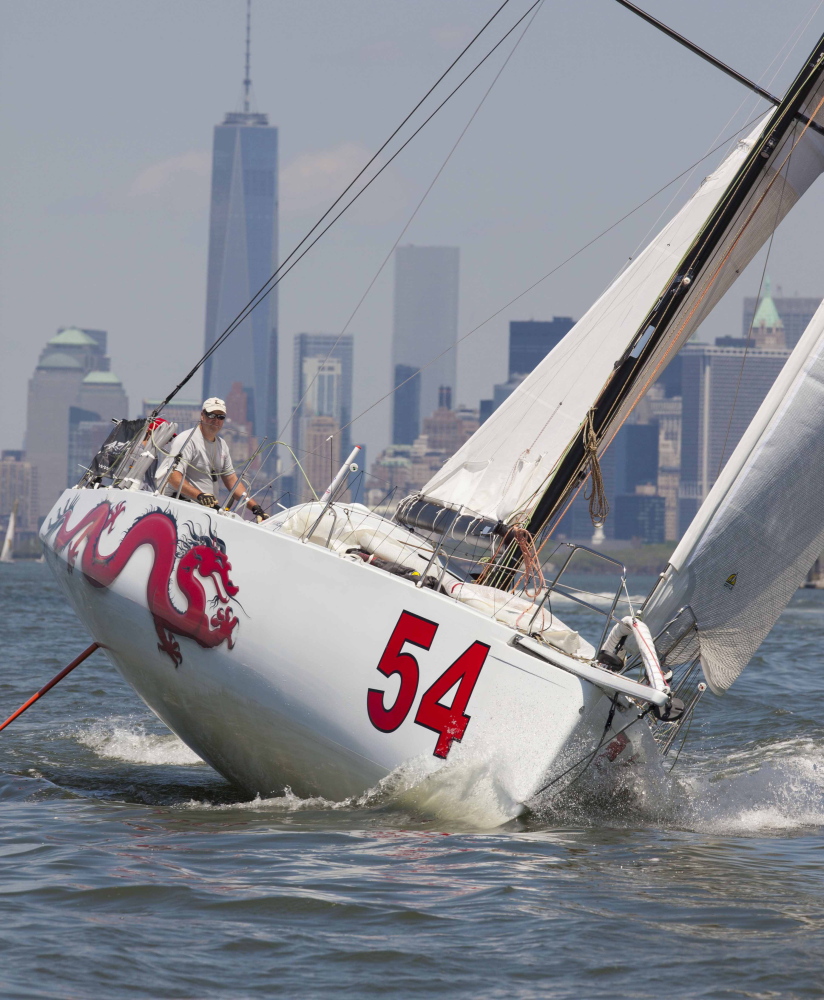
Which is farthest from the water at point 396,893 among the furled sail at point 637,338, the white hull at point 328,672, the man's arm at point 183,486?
the furled sail at point 637,338

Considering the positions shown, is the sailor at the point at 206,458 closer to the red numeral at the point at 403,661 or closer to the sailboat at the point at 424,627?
the sailboat at the point at 424,627

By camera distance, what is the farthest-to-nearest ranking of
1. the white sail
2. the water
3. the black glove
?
the white sail
the black glove
the water

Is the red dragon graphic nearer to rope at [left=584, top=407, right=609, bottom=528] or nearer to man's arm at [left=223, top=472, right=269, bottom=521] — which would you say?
man's arm at [left=223, top=472, right=269, bottom=521]

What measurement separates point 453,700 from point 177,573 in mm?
1565

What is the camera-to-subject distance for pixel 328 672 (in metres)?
6.23

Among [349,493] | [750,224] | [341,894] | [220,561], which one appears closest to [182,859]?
[341,894]

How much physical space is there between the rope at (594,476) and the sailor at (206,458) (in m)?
1.92

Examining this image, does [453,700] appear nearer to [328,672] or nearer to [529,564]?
[328,672]

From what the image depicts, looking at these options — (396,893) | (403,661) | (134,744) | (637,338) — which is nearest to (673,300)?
(637,338)

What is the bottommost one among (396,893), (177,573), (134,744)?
(134,744)

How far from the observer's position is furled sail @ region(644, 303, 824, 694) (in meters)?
6.50

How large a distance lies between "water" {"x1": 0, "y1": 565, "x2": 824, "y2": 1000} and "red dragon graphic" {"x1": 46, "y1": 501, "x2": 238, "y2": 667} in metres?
0.91

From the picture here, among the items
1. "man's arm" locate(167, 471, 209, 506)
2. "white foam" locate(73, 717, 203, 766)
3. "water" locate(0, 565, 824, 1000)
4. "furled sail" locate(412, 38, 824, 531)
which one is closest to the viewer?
"water" locate(0, 565, 824, 1000)

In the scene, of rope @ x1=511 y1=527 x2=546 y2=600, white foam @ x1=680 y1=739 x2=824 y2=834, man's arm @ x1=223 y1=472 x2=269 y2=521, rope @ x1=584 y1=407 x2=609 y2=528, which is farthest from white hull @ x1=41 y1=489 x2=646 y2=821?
rope @ x1=584 y1=407 x2=609 y2=528
